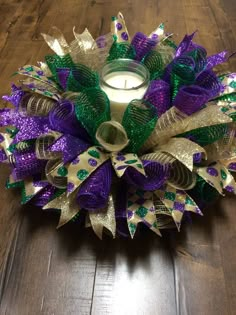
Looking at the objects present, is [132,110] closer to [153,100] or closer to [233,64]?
[153,100]

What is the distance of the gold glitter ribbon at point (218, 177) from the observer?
539 mm

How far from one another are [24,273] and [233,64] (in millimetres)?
659

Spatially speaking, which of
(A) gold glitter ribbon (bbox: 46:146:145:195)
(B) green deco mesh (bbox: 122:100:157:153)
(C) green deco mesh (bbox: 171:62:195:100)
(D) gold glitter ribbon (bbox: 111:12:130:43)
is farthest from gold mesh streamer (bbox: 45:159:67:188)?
(D) gold glitter ribbon (bbox: 111:12:130:43)

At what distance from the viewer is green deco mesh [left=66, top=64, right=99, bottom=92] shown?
599 millimetres

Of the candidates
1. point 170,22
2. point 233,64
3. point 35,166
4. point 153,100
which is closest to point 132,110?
point 153,100

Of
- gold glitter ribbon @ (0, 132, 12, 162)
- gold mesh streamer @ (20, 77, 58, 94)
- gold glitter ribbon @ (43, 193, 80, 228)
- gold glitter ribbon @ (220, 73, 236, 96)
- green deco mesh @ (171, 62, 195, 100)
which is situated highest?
green deco mesh @ (171, 62, 195, 100)

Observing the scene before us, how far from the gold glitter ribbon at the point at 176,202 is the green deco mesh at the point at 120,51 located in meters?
0.27

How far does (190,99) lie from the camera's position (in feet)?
1.80

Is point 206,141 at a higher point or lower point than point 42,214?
higher

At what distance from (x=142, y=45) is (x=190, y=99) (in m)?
0.20

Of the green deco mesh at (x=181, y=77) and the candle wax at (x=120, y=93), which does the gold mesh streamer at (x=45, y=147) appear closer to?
the candle wax at (x=120, y=93)

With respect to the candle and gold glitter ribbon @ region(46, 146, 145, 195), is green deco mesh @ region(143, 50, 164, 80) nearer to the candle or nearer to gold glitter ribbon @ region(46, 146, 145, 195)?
the candle

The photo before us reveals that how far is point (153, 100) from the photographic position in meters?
0.58

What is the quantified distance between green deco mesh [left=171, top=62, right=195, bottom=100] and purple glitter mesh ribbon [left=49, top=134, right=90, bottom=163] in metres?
0.18
